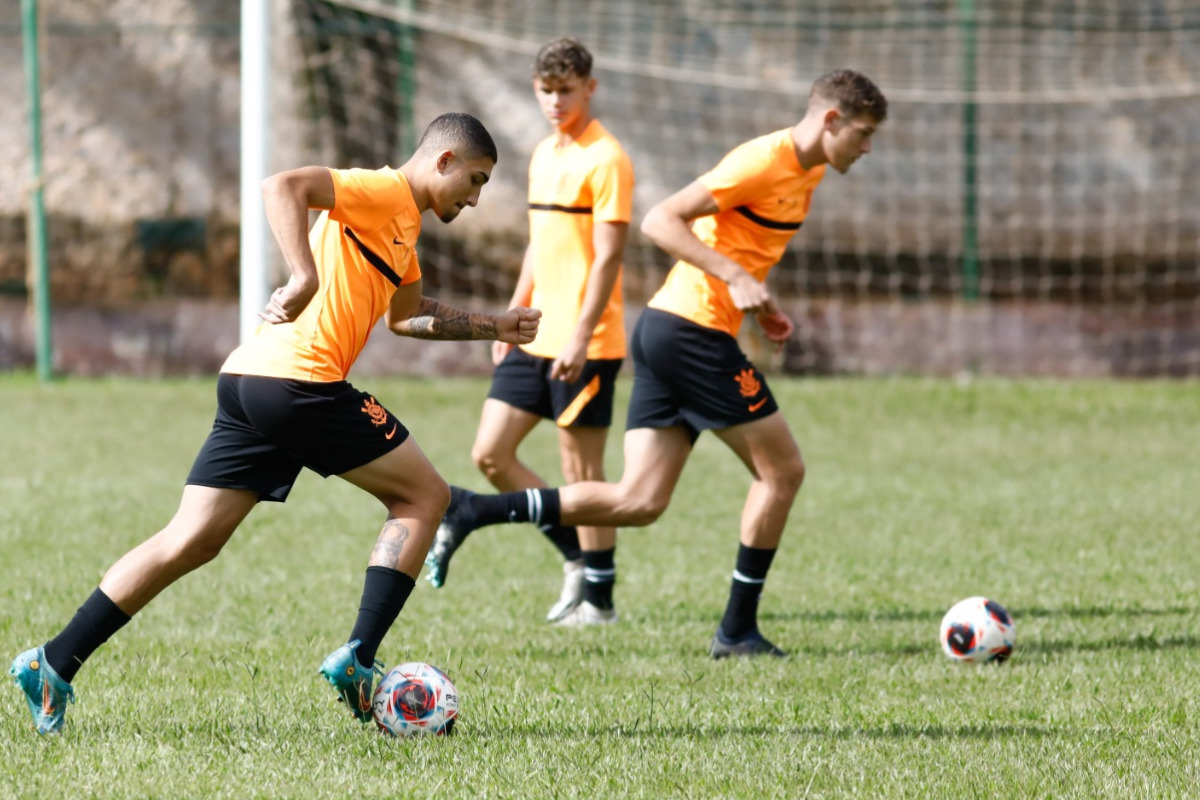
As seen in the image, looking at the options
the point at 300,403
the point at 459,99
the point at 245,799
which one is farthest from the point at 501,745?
the point at 459,99

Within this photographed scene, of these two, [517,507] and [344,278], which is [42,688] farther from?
[517,507]

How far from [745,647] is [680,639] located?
378 mm

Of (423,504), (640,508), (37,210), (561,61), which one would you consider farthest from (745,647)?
(37,210)

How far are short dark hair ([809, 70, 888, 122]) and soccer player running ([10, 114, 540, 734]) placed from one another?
168cm

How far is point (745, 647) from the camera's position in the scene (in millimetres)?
6094

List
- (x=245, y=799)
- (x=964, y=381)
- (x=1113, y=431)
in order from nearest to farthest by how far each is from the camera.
A: (x=245, y=799) → (x=1113, y=431) → (x=964, y=381)

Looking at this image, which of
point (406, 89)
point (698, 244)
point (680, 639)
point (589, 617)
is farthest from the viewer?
point (406, 89)

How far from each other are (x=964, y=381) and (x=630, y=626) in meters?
8.86

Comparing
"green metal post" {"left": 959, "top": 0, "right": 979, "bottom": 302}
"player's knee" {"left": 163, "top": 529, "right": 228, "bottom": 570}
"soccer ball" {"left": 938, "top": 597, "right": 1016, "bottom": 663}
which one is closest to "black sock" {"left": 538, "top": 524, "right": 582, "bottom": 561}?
"soccer ball" {"left": 938, "top": 597, "right": 1016, "bottom": 663}

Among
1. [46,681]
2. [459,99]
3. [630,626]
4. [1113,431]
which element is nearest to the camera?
[46,681]

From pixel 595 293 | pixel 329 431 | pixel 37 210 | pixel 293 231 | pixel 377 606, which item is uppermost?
pixel 293 231

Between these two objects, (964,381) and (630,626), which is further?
(964,381)

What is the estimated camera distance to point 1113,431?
1269cm

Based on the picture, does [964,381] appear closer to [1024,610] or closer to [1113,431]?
[1113,431]
